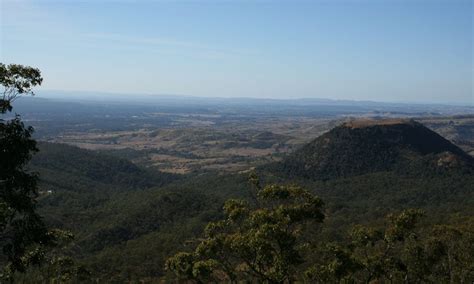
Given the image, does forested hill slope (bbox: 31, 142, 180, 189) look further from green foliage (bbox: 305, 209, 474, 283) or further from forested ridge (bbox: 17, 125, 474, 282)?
green foliage (bbox: 305, 209, 474, 283)

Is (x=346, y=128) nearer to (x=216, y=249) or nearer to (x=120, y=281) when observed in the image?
(x=120, y=281)

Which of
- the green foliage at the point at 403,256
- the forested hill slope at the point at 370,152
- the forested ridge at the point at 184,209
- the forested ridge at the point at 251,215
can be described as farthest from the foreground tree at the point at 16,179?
the forested hill slope at the point at 370,152

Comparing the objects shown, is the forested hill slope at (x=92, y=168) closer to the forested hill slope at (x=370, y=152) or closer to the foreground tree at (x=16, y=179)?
the forested hill slope at (x=370, y=152)

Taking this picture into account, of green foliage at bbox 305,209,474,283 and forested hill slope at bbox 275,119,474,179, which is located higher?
green foliage at bbox 305,209,474,283

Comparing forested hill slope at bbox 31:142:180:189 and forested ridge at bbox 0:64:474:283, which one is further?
forested hill slope at bbox 31:142:180:189

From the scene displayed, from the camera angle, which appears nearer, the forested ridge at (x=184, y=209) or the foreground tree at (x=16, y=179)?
the foreground tree at (x=16, y=179)

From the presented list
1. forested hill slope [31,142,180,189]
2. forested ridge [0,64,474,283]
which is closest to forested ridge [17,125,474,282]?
forested ridge [0,64,474,283]
